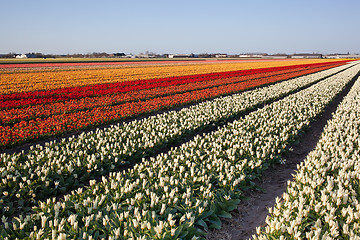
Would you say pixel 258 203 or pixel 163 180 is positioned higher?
pixel 163 180

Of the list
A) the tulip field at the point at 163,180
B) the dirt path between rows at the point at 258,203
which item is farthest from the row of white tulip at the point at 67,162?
the dirt path between rows at the point at 258,203

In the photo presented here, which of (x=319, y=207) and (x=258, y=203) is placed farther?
(x=258, y=203)

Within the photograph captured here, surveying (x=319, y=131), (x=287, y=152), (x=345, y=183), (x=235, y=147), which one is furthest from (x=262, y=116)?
(x=345, y=183)

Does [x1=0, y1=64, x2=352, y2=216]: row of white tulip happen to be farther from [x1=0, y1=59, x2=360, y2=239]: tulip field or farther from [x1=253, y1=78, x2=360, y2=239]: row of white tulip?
[x1=253, y1=78, x2=360, y2=239]: row of white tulip

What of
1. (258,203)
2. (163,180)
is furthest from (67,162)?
(258,203)

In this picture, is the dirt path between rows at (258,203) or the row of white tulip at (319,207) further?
the dirt path between rows at (258,203)

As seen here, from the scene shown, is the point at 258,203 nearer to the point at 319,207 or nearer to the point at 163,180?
the point at 319,207

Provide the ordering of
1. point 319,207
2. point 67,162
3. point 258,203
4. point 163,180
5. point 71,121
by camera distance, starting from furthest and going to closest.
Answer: point 71,121, point 67,162, point 258,203, point 163,180, point 319,207

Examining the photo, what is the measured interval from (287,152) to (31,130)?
28.5ft

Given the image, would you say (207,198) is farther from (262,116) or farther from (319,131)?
(319,131)

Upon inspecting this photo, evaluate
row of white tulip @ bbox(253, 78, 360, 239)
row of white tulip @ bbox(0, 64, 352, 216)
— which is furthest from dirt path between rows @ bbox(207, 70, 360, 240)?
row of white tulip @ bbox(0, 64, 352, 216)

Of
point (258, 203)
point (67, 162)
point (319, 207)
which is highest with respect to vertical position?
point (319, 207)

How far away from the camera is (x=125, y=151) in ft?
22.3

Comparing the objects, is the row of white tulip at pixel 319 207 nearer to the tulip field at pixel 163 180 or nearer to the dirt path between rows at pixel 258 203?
the tulip field at pixel 163 180
